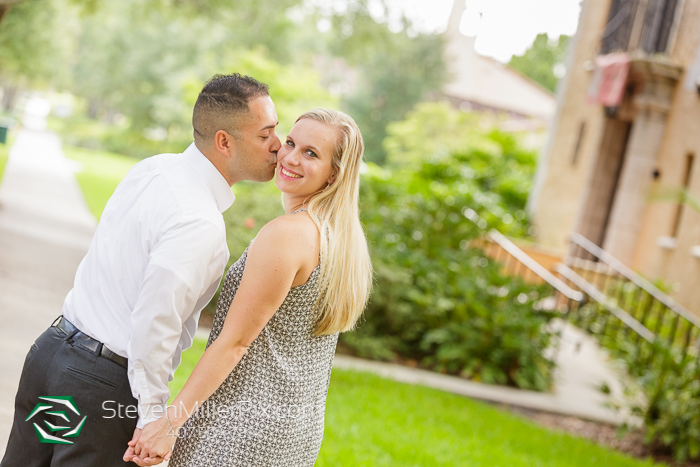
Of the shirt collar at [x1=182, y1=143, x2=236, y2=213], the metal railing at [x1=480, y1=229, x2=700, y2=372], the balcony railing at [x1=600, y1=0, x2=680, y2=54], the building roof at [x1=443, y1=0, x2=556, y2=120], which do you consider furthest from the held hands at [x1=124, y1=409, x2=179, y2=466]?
the building roof at [x1=443, y1=0, x2=556, y2=120]

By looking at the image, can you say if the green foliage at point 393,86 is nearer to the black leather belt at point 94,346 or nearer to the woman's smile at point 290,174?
the woman's smile at point 290,174

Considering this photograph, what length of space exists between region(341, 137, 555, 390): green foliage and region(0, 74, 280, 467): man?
6270 mm

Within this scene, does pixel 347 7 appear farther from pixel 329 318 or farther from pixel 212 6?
pixel 329 318

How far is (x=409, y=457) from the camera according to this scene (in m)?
5.18

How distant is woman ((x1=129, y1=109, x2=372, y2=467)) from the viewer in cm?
225

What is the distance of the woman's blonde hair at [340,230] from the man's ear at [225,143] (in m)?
0.27

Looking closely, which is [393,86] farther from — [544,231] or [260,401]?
[260,401]

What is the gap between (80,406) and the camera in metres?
2.25

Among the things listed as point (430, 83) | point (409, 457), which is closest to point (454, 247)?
point (409, 457)

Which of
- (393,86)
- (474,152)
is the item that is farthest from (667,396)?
(393,86)

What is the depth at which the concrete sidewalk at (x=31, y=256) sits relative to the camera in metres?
5.45

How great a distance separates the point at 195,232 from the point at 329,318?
0.56 m

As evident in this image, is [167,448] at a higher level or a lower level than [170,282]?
lower

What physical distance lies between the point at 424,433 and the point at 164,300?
4.14m
